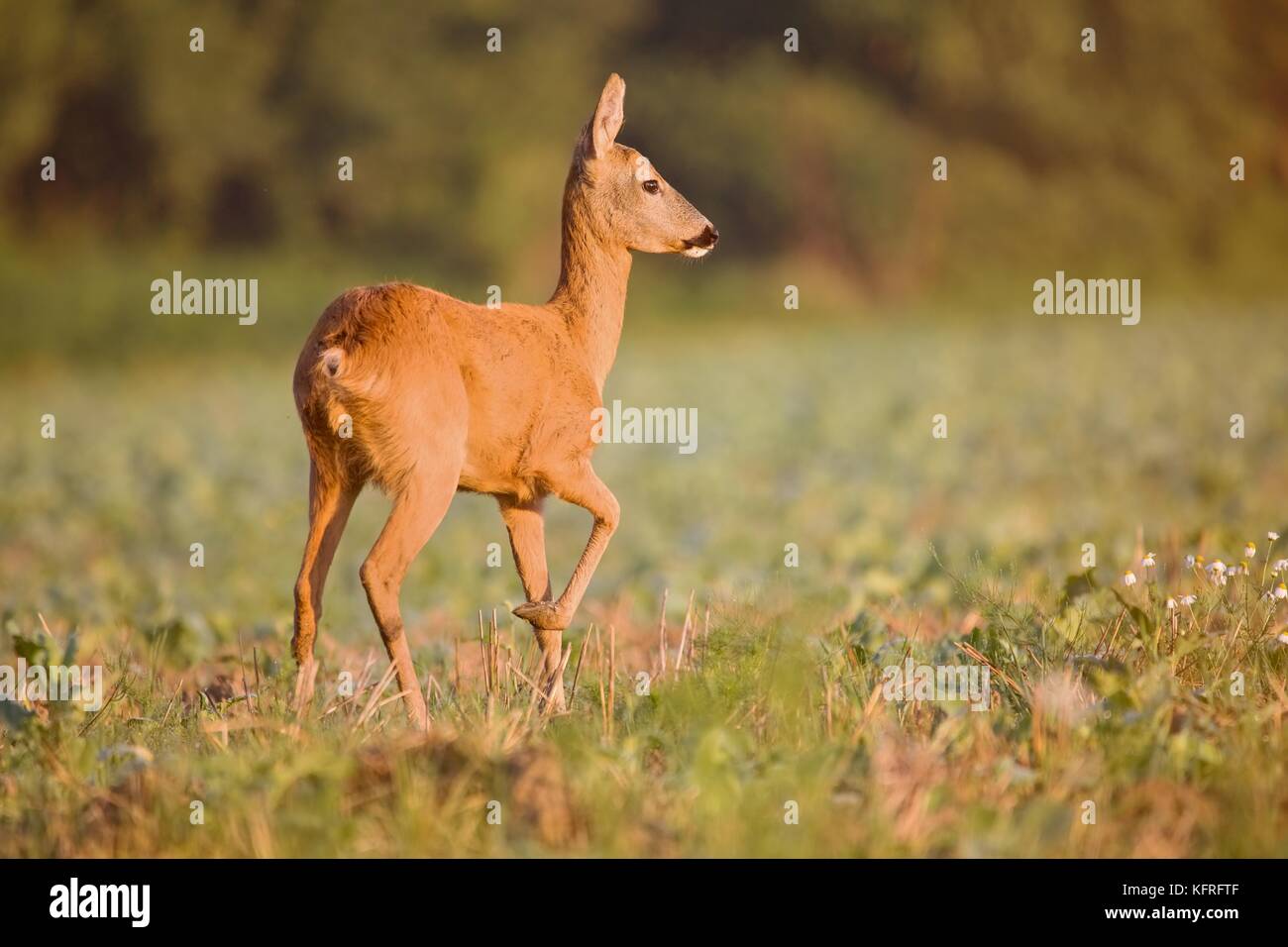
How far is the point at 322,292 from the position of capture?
33.6 metres

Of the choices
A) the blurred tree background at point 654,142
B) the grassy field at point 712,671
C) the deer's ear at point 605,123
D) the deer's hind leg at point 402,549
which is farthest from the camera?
the blurred tree background at point 654,142

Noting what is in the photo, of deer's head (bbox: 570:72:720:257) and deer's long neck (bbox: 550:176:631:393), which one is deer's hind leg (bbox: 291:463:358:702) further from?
deer's head (bbox: 570:72:720:257)

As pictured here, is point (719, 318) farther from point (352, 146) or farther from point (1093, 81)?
point (1093, 81)

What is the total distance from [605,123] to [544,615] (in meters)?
2.25

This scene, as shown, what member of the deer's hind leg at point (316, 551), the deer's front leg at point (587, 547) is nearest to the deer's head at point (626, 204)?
the deer's front leg at point (587, 547)

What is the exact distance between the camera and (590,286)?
279 inches

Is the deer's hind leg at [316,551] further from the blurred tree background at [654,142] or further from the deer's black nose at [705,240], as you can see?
the blurred tree background at [654,142]

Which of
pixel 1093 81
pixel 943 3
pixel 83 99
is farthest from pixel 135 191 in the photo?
pixel 1093 81

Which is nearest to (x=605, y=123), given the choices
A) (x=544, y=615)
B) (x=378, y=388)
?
(x=378, y=388)

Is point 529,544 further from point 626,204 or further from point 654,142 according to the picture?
point 654,142

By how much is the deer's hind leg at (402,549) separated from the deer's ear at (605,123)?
183 cm

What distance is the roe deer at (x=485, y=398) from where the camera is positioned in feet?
19.5

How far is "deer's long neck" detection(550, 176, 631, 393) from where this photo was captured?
700 cm

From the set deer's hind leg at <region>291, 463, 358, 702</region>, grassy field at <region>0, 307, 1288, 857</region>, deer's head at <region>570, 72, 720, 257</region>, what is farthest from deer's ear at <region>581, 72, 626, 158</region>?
grassy field at <region>0, 307, 1288, 857</region>
